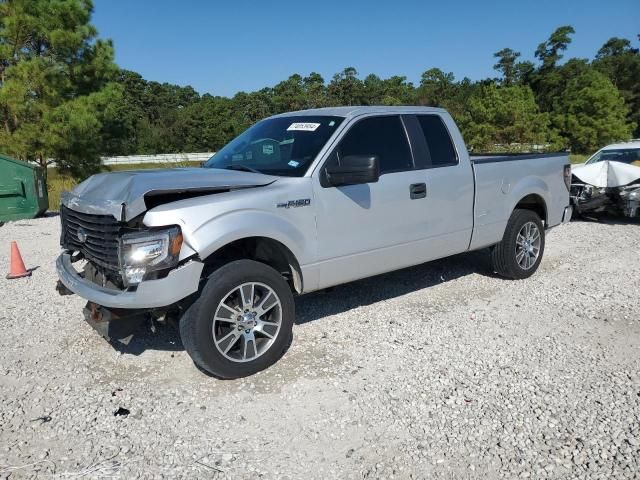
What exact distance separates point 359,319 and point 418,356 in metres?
0.94

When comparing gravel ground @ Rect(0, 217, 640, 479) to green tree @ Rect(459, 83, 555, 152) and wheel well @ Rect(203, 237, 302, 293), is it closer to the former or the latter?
wheel well @ Rect(203, 237, 302, 293)

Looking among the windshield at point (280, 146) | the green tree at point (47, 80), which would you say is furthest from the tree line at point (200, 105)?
the windshield at point (280, 146)

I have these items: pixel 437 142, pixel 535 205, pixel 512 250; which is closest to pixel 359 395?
pixel 437 142

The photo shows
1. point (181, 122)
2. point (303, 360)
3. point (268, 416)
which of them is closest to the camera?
point (268, 416)

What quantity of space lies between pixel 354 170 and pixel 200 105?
248 ft

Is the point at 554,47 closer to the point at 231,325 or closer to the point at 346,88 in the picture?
the point at 346,88

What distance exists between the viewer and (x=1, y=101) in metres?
17.1

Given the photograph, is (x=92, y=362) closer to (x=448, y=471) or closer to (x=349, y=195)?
(x=349, y=195)

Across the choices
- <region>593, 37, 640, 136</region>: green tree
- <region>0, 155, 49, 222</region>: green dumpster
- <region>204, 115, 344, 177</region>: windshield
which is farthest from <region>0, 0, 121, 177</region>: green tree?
<region>593, 37, 640, 136</region>: green tree

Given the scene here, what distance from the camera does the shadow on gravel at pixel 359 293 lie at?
4.59 metres

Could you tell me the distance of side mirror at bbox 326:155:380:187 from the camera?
403 centimetres

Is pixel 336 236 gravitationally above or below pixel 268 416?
above

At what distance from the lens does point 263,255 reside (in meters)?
4.28

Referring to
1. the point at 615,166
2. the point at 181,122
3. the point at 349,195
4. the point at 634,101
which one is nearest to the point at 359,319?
the point at 349,195
